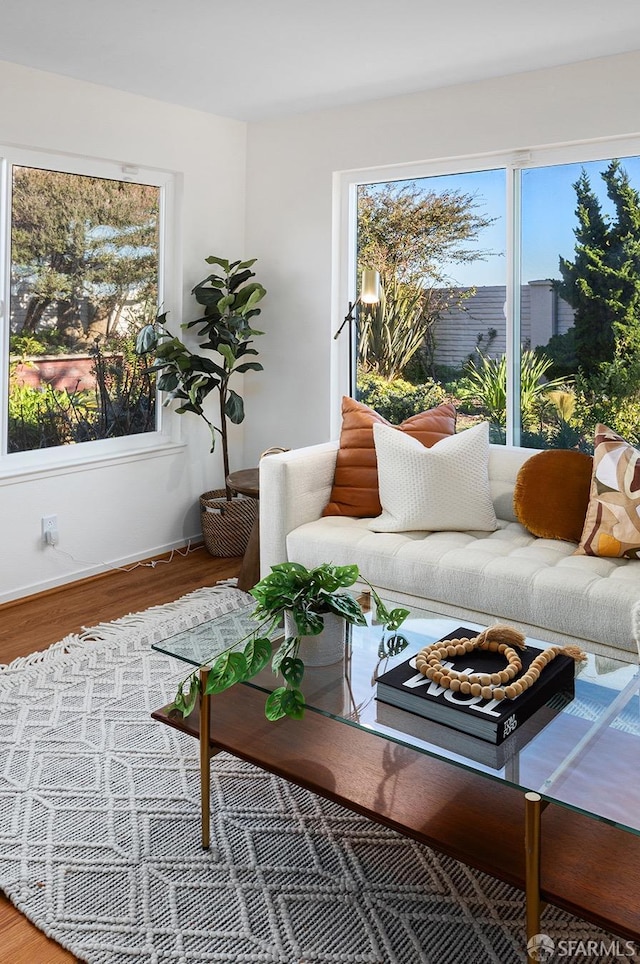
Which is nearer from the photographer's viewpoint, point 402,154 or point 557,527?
point 557,527

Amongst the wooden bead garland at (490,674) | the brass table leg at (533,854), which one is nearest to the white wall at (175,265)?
the wooden bead garland at (490,674)

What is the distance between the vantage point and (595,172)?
3631 mm

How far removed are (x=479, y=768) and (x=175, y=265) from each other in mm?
3552

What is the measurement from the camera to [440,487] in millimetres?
3221

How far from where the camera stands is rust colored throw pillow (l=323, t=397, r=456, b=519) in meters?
3.45

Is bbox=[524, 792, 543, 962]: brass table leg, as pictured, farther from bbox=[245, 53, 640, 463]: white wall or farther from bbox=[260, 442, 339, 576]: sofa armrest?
bbox=[245, 53, 640, 463]: white wall

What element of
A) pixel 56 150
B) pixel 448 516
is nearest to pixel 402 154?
pixel 56 150

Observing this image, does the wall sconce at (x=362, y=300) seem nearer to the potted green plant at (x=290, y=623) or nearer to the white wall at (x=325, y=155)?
the white wall at (x=325, y=155)

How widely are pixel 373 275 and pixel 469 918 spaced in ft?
10.2

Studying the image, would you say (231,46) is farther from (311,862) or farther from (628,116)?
(311,862)

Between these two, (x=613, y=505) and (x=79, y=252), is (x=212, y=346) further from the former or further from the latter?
(x=613, y=505)

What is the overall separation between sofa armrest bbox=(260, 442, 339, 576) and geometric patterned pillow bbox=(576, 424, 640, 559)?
1103 mm

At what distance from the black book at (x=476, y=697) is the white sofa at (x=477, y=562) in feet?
1.90

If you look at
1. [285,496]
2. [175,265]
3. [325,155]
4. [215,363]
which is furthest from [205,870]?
[325,155]
